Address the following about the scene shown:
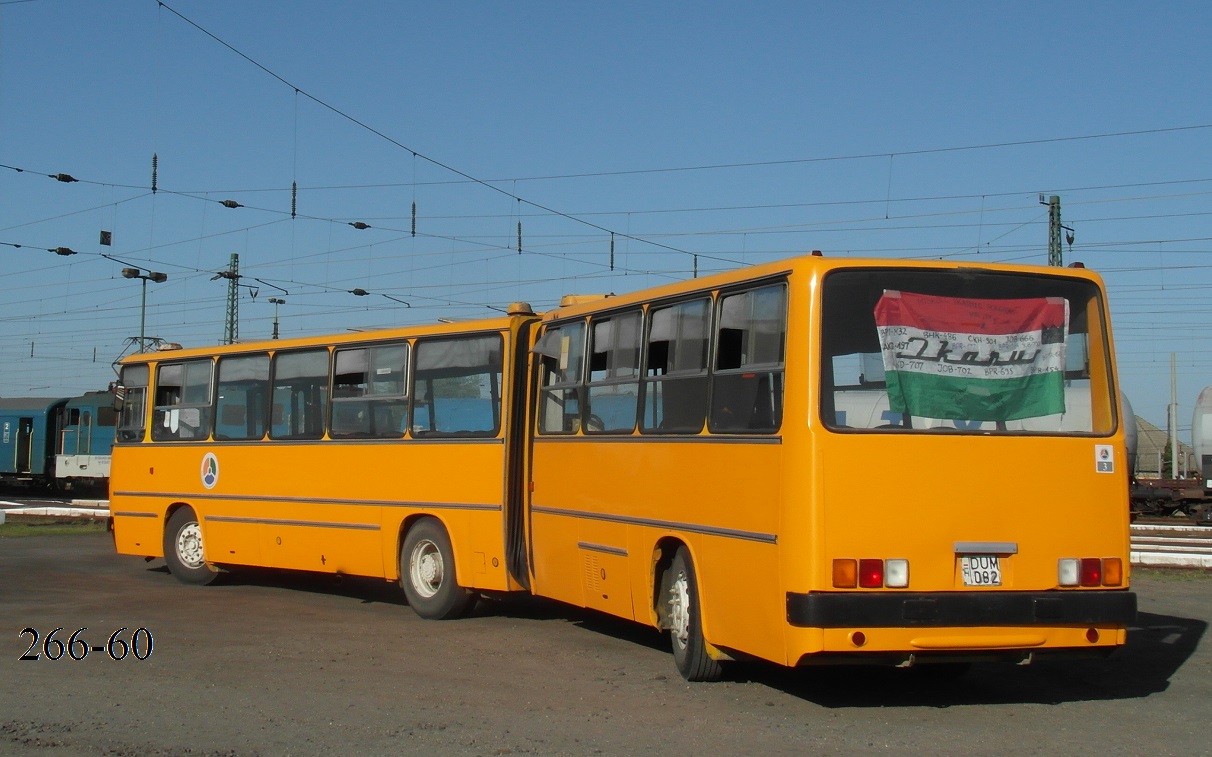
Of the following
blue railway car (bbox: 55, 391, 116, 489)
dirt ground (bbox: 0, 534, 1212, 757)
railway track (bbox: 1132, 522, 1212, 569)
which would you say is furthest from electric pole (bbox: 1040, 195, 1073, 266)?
blue railway car (bbox: 55, 391, 116, 489)

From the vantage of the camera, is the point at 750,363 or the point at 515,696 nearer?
the point at 750,363

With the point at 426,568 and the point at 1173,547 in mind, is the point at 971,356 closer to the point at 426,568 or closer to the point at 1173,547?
the point at 426,568

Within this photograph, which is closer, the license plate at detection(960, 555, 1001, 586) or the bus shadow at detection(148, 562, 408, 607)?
the license plate at detection(960, 555, 1001, 586)

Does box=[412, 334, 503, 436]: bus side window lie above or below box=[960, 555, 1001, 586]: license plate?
above

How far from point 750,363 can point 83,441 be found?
119 ft

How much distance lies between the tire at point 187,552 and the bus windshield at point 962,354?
32.7 ft

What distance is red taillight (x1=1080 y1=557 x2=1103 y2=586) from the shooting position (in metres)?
7.88

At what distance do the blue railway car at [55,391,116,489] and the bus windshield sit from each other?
35260mm

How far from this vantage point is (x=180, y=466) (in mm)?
15727

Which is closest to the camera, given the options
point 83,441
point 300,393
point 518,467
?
point 518,467

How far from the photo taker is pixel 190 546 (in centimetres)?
1560

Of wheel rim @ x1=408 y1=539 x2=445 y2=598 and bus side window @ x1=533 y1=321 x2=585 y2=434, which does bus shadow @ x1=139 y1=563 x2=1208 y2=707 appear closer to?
wheel rim @ x1=408 y1=539 x2=445 y2=598

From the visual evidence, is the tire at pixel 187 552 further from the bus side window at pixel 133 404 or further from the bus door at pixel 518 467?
the bus door at pixel 518 467

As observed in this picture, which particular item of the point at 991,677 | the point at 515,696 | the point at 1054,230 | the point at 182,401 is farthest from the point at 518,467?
the point at 1054,230
